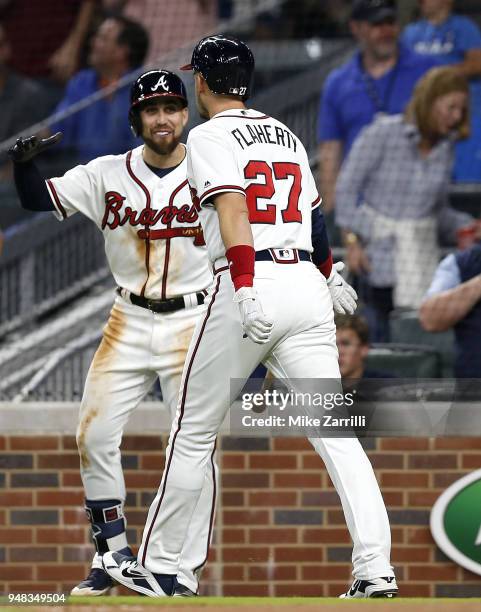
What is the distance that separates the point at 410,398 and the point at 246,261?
1.87 meters

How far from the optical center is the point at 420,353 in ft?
20.0

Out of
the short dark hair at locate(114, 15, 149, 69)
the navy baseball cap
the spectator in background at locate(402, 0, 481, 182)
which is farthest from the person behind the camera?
the short dark hair at locate(114, 15, 149, 69)

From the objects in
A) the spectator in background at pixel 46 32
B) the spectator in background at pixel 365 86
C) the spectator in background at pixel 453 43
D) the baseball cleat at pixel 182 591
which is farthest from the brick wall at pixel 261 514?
the spectator in background at pixel 46 32

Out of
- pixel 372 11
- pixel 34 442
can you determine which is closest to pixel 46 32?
pixel 372 11

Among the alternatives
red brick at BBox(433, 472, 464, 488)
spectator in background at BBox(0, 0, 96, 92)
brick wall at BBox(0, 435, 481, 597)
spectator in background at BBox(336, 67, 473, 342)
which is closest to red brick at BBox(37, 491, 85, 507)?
brick wall at BBox(0, 435, 481, 597)

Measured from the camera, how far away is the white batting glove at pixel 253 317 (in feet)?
13.0

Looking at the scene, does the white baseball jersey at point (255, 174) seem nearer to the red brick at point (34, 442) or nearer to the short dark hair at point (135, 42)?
the red brick at point (34, 442)

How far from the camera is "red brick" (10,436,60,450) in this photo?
5.72 meters

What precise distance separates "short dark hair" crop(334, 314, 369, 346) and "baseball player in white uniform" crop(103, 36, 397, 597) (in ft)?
4.40

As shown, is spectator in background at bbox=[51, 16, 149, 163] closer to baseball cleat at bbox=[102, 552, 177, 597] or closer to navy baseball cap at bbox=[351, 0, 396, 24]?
navy baseball cap at bbox=[351, 0, 396, 24]

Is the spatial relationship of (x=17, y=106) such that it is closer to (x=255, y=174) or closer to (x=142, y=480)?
(x=142, y=480)

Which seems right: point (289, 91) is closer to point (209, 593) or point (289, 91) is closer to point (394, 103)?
point (394, 103)

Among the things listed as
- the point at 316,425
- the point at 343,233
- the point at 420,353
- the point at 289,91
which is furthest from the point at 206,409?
the point at 289,91

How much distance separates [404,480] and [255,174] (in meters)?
1.95
